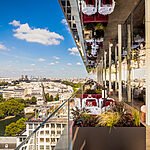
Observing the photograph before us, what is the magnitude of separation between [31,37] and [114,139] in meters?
29.6

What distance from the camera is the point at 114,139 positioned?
114 inches

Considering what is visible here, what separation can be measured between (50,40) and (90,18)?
27.7m

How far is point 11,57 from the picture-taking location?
34938 millimetres

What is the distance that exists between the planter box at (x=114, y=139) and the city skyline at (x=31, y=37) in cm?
2569

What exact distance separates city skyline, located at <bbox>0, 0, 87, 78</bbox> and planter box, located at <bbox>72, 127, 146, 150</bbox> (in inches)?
1011

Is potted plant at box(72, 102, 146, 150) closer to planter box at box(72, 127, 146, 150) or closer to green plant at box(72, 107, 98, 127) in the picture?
planter box at box(72, 127, 146, 150)

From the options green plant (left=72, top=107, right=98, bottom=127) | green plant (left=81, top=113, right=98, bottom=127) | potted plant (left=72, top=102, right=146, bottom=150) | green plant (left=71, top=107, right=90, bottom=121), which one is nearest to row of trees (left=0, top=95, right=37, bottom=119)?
green plant (left=71, top=107, right=90, bottom=121)

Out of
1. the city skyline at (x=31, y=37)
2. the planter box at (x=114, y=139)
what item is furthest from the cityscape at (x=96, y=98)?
the city skyline at (x=31, y=37)

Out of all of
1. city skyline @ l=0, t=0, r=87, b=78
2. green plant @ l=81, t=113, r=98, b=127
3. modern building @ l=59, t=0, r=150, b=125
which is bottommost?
green plant @ l=81, t=113, r=98, b=127

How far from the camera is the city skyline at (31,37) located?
30.7m

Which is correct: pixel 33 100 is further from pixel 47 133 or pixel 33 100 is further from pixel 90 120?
pixel 47 133

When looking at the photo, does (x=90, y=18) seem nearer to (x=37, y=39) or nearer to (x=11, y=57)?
(x=37, y=39)

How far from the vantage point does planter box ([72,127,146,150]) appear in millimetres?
2887

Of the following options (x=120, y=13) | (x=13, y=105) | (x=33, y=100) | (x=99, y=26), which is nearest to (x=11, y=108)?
(x=13, y=105)
